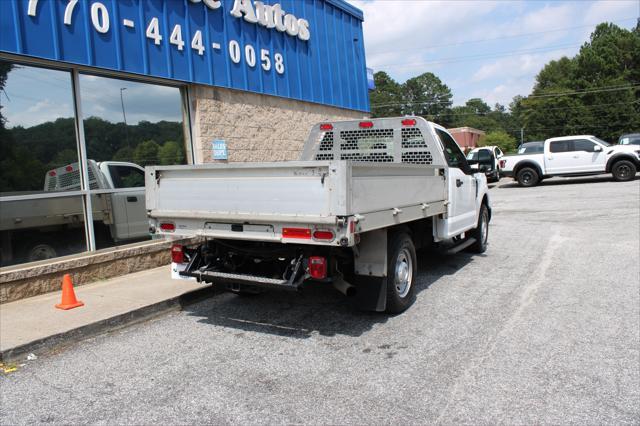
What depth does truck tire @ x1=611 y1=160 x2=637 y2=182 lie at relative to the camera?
19.7 metres

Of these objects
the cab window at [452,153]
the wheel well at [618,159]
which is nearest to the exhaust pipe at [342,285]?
the cab window at [452,153]

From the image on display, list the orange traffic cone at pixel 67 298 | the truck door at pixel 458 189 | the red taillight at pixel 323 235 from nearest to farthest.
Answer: the red taillight at pixel 323 235 < the orange traffic cone at pixel 67 298 < the truck door at pixel 458 189

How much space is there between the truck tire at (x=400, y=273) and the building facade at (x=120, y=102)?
4.37 metres

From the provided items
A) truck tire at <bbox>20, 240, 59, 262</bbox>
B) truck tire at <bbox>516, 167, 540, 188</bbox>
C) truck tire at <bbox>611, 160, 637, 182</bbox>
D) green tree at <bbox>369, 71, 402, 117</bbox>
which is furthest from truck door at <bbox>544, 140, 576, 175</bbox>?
green tree at <bbox>369, 71, 402, 117</bbox>

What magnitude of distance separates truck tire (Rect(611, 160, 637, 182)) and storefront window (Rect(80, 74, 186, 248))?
60.9ft

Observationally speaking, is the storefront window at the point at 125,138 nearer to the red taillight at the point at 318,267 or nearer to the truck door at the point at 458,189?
the red taillight at the point at 318,267

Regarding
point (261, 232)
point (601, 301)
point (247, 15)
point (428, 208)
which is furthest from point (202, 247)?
point (247, 15)

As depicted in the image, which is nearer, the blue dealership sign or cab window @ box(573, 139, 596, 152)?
the blue dealership sign

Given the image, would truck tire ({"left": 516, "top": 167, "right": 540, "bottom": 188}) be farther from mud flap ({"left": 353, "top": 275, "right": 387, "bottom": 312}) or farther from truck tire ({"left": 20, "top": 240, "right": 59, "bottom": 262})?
truck tire ({"left": 20, "top": 240, "right": 59, "bottom": 262})

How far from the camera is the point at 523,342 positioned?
14.6ft

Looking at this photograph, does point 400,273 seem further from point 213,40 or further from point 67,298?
point 213,40

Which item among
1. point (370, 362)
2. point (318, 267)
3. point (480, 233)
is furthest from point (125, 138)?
point (480, 233)

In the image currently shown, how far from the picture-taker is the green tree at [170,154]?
27.6ft

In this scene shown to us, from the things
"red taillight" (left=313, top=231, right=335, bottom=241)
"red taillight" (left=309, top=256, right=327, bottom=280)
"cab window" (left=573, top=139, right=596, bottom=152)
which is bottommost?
"red taillight" (left=309, top=256, right=327, bottom=280)
